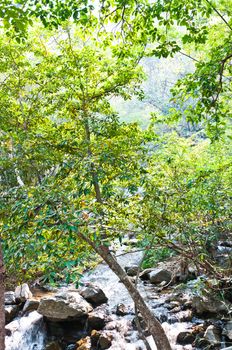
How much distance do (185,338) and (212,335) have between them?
2.24 feet

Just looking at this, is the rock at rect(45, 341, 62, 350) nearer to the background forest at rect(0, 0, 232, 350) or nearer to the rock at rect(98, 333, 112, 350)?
the rock at rect(98, 333, 112, 350)

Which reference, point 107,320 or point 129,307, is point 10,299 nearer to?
point 107,320

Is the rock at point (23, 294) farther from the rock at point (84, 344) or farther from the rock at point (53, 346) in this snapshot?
the rock at point (84, 344)

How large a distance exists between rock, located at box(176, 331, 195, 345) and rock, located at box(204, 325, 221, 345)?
1.35 ft

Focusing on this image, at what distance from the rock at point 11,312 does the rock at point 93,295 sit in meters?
2.10

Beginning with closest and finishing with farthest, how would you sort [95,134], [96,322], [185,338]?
[95,134] < [185,338] < [96,322]

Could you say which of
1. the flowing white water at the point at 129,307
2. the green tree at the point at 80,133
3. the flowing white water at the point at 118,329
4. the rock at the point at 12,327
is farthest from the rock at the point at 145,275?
the green tree at the point at 80,133

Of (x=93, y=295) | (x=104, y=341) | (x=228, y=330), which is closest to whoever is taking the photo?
(x=228, y=330)

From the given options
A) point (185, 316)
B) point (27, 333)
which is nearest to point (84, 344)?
point (27, 333)

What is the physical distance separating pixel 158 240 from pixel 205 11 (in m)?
4.05

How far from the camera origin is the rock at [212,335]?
22.5 feet

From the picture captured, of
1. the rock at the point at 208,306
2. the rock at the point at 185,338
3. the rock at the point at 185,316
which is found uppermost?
the rock at the point at 208,306

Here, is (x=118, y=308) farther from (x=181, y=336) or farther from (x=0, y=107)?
(x=0, y=107)

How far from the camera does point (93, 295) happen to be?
32.4 feet
